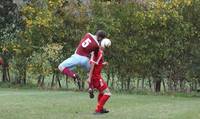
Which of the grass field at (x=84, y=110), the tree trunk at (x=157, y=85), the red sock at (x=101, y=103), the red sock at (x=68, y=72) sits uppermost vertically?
the red sock at (x=68, y=72)

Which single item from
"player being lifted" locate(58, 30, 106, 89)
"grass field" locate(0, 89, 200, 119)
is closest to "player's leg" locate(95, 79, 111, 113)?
"grass field" locate(0, 89, 200, 119)

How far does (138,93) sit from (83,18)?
3852mm

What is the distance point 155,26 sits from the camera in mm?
22438

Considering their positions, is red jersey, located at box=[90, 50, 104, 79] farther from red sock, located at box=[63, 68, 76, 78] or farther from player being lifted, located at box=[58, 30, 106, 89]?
red sock, located at box=[63, 68, 76, 78]

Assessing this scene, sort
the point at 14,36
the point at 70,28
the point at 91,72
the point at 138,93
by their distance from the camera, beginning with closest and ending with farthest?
the point at 91,72
the point at 138,93
the point at 70,28
the point at 14,36

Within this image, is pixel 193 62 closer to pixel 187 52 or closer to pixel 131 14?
pixel 187 52

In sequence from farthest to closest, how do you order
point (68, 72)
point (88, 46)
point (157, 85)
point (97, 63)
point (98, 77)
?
point (157, 85) < point (98, 77) < point (97, 63) < point (88, 46) < point (68, 72)

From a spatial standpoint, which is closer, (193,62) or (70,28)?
(193,62)

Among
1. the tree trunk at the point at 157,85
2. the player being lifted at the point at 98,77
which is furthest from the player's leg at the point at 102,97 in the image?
the tree trunk at the point at 157,85

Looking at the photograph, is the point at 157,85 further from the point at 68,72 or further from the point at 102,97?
the point at 68,72

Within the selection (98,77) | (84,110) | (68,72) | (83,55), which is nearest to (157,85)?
(84,110)

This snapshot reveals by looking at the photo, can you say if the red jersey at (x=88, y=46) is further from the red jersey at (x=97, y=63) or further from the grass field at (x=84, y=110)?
the grass field at (x=84, y=110)

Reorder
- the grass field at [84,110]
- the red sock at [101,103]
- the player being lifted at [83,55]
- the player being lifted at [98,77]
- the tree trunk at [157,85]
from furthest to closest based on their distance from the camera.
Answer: the tree trunk at [157,85]
the red sock at [101,103]
the player being lifted at [98,77]
the player being lifted at [83,55]
the grass field at [84,110]

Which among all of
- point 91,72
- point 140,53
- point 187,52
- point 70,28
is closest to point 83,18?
point 70,28
